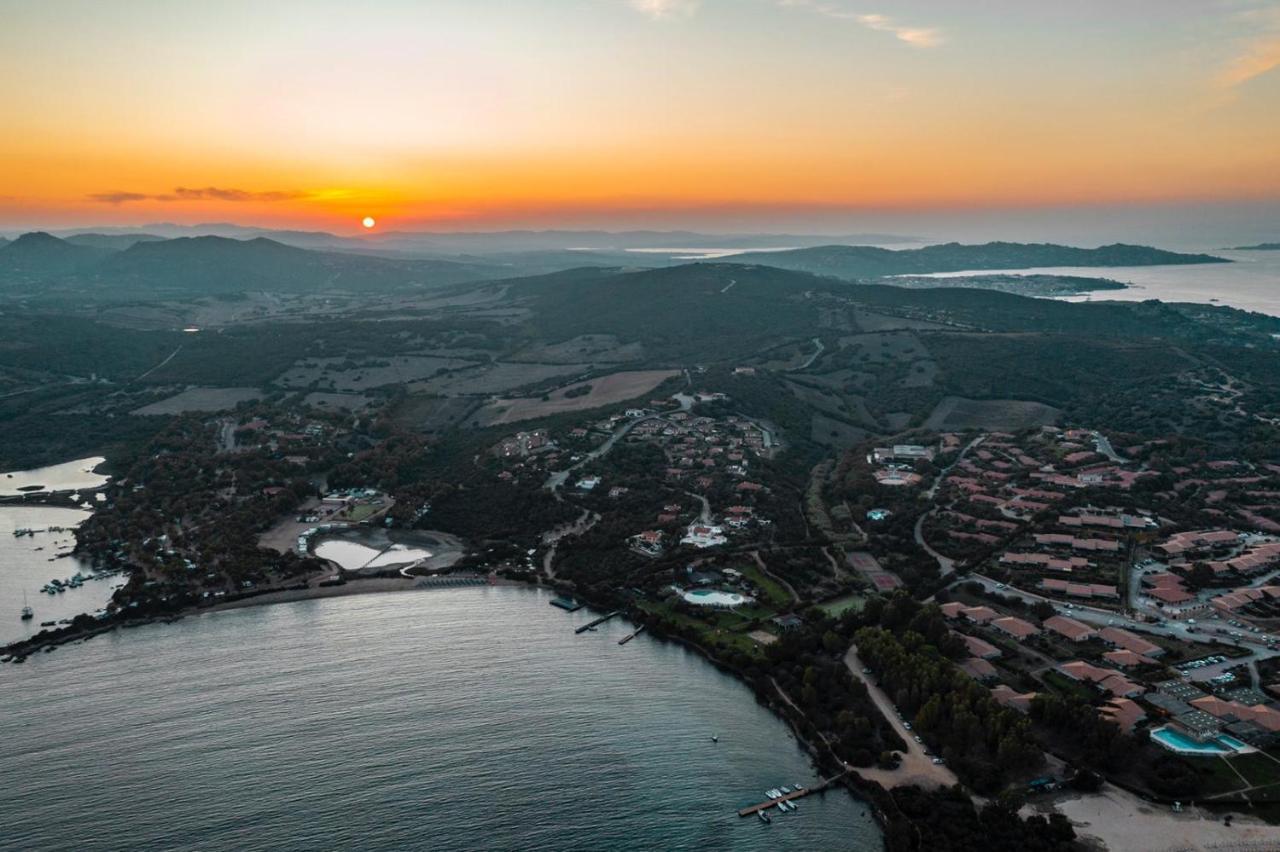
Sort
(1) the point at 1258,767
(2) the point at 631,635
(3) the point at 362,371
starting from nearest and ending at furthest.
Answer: (1) the point at 1258,767 → (2) the point at 631,635 → (3) the point at 362,371

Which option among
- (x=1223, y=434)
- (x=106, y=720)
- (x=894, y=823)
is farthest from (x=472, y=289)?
(x=894, y=823)

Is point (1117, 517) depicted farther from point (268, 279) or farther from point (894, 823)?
point (268, 279)

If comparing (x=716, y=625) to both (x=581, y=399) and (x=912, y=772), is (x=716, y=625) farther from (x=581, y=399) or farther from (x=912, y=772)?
(x=581, y=399)

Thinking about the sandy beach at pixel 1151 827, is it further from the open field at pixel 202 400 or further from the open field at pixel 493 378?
the open field at pixel 202 400

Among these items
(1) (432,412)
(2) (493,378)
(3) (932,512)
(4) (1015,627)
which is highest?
(2) (493,378)

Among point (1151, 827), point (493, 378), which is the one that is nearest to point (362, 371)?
point (493, 378)

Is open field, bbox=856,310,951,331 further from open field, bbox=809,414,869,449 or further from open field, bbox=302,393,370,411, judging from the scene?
open field, bbox=302,393,370,411
